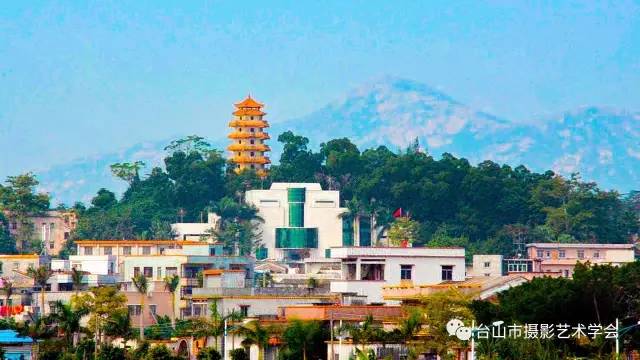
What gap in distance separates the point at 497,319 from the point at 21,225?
89.2 meters

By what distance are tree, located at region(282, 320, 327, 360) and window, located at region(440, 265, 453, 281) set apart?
1566 cm

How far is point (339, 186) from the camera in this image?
151 metres

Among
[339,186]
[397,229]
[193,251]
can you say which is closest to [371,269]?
[193,251]

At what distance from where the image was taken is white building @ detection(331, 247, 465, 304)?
73.7 meters

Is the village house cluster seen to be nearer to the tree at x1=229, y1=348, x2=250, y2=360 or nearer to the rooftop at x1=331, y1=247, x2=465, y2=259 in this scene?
the rooftop at x1=331, y1=247, x2=465, y2=259

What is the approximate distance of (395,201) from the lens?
143m

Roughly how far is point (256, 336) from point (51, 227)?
8497cm

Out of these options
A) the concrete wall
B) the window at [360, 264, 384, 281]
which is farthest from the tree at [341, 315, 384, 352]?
the concrete wall

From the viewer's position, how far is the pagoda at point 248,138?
159000 mm

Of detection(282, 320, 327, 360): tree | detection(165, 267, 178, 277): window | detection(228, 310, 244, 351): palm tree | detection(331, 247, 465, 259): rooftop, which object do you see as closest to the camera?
detection(282, 320, 327, 360): tree

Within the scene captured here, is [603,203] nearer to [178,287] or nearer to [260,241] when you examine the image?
[260,241]

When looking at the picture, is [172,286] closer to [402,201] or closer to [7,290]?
[7,290]

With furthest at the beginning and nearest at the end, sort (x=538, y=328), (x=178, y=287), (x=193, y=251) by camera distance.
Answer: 1. (x=193, y=251)
2. (x=178, y=287)
3. (x=538, y=328)

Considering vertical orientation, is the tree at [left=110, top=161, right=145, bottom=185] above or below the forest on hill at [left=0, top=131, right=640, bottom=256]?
above
